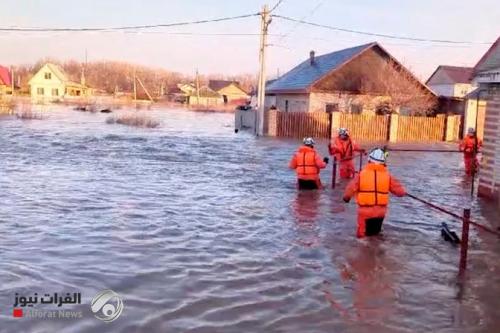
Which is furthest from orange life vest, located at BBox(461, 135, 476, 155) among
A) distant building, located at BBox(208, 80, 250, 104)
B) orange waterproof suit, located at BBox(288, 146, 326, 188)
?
distant building, located at BBox(208, 80, 250, 104)

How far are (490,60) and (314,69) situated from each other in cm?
2686

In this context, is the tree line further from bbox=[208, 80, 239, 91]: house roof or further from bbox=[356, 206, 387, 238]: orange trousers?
bbox=[356, 206, 387, 238]: orange trousers

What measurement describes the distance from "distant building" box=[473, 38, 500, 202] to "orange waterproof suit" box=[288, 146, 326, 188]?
3611 millimetres

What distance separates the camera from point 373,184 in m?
8.28

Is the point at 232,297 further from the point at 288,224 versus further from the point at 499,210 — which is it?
the point at 499,210

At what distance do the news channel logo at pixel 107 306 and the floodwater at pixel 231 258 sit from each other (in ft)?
0.24

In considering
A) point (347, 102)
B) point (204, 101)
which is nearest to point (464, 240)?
point (347, 102)

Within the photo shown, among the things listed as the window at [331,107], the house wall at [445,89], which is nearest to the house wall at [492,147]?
the window at [331,107]

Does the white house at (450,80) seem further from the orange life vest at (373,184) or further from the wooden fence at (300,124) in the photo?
the orange life vest at (373,184)

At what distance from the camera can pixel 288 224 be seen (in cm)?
988

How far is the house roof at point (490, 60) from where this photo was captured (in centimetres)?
1191

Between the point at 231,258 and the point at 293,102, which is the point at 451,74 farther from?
the point at 231,258

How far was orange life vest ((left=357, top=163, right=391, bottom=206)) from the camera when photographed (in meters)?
8.29

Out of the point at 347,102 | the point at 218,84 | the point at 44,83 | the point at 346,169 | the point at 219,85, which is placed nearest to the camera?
the point at 346,169
